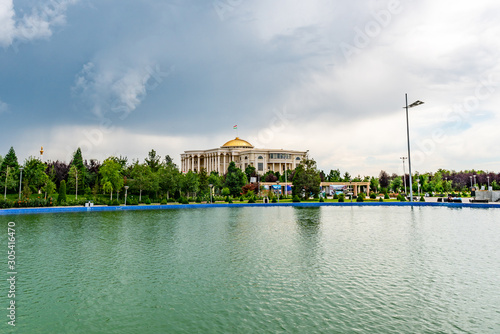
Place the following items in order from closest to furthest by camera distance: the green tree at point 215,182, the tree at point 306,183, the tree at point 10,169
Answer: the tree at point 10,169, the tree at point 306,183, the green tree at point 215,182

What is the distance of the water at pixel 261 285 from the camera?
6129 millimetres

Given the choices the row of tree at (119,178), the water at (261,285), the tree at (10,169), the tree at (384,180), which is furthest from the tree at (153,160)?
the tree at (384,180)

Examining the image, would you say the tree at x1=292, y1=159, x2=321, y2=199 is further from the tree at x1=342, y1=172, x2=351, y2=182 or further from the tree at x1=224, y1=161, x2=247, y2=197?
the tree at x1=342, y1=172, x2=351, y2=182

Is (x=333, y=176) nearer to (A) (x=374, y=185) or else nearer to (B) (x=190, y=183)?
(A) (x=374, y=185)

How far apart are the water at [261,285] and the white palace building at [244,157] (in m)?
76.1

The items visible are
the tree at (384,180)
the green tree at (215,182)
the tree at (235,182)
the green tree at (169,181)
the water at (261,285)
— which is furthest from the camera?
the tree at (384,180)

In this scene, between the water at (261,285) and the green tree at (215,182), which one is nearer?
the water at (261,285)

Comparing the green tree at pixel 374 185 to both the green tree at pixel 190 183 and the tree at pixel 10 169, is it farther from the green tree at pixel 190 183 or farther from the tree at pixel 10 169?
the tree at pixel 10 169

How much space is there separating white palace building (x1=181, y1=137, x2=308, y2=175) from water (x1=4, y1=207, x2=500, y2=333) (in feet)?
250

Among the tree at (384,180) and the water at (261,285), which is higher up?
the tree at (384,180)

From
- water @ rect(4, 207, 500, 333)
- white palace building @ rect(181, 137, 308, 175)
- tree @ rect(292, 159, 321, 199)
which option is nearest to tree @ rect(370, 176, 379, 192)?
white palace building @ rect(181, 137, 308, 175)

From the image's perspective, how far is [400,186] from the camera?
7506 cm

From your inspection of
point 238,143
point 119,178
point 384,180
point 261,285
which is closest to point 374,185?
point 384,180

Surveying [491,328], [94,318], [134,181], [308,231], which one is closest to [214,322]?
[94,318]
